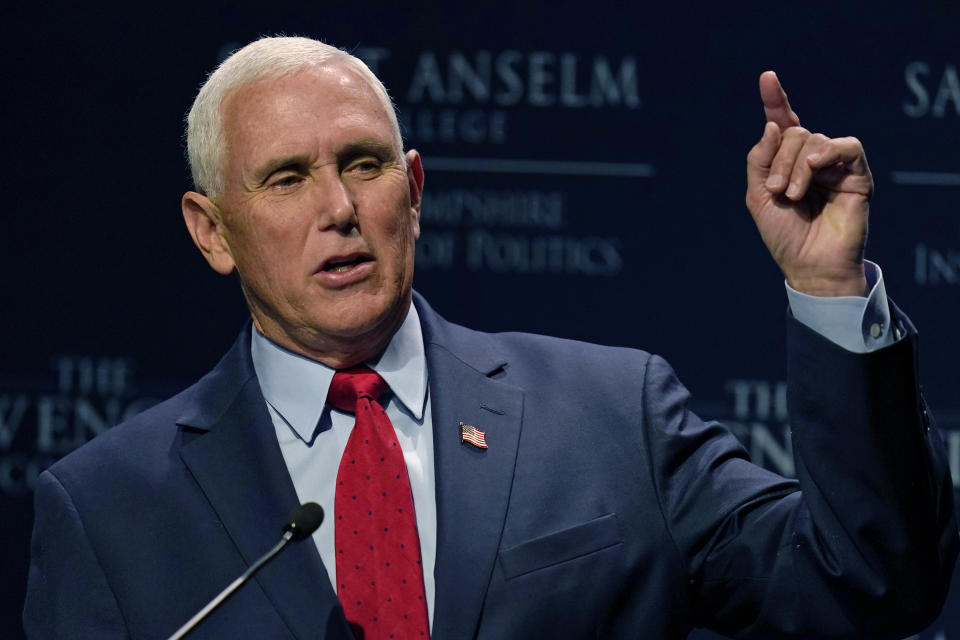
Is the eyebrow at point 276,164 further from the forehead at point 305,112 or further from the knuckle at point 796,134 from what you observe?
the knuckle at point 796,134

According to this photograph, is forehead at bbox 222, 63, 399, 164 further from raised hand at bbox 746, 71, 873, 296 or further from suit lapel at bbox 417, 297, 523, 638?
raised hand at bbox 746, 71, 873, 296

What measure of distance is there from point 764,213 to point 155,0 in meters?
1.75

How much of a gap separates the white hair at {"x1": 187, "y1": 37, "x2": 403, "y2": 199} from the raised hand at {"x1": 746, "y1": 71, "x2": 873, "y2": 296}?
0.58 meters

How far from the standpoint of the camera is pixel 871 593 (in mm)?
1678

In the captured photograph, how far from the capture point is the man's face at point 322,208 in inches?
75.8

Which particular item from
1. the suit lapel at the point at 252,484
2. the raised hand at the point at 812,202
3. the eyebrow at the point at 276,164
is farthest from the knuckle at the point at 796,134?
the suit lapel at the point at 252,484

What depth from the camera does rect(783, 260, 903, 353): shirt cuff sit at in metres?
1.65

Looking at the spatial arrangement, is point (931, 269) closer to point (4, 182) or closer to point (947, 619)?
point (947, 619)

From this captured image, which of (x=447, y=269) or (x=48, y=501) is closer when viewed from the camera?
(x=48, y=501)

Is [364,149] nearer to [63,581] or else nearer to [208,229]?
[208,229]

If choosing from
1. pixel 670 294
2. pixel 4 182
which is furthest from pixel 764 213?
pixel 4 182

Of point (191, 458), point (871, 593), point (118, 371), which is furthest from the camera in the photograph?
point (118, 371)

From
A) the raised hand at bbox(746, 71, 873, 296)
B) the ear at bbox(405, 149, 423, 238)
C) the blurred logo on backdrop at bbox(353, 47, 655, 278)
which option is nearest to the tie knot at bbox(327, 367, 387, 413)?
the ear at bbox(405, 149, 423, 238)

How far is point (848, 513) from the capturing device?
165cm
